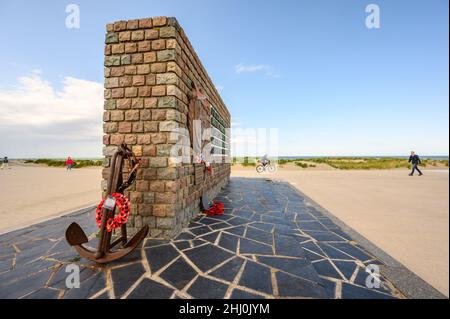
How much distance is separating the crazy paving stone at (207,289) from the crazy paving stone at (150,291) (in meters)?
0.25

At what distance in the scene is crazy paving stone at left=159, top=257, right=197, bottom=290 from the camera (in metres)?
2.21

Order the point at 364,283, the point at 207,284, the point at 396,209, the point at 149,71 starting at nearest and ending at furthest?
1. the point at 207,284
2. the point at 364,283
3. the point at 149,71
4. the point at 396,209

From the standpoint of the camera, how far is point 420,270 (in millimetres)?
2828

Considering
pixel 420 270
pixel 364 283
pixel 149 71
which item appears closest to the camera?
pixel 364 283

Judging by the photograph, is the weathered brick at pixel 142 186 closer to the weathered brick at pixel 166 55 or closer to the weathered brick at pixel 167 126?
the weathered brick at pixel 167 126

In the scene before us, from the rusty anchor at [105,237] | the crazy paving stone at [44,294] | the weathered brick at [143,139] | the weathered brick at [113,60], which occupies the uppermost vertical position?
the weathered brick at [113,60]

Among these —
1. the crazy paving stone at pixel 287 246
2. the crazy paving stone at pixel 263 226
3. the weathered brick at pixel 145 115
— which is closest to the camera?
the crazy paving stone at pixel 287 246

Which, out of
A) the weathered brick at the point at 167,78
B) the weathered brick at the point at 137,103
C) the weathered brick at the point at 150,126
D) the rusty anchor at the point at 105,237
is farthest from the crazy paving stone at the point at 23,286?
the weathered brick at the point at 167,78

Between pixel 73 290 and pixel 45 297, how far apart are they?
24 centimetres

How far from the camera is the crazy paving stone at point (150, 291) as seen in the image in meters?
1.98
